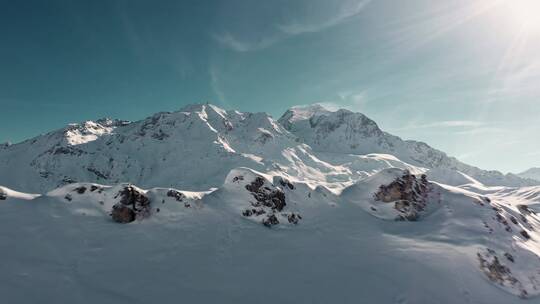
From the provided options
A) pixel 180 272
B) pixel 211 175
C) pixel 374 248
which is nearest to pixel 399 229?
pixel 374 248

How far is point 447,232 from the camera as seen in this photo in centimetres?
2997

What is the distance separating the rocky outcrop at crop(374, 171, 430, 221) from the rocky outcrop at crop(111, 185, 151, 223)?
23.0 metres

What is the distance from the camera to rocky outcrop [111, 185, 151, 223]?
26422 millimetres

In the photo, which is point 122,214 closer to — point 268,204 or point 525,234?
point 268,204

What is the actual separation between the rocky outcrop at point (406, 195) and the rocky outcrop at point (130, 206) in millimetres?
22960

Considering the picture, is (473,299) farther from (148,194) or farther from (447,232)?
(148,194)

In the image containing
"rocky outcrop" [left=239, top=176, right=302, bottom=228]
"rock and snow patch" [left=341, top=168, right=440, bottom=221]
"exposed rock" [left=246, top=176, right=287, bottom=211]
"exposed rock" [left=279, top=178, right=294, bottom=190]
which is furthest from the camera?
"exposed rock" [left=279, top=178, right=294, bottom=190]

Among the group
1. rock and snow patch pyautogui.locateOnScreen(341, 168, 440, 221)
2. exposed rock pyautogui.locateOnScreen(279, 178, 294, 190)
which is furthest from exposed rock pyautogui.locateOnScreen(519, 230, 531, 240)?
exposed rock pyautogui.locateOnScreen(279, 178, 294, 190)

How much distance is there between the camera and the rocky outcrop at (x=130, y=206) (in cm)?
2642

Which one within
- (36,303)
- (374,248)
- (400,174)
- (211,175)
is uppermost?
(211,175)

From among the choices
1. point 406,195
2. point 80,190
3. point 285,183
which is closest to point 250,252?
point 285,183

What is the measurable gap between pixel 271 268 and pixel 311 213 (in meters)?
11.3

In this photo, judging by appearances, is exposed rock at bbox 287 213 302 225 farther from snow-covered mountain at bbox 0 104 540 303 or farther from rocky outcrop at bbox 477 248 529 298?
rocky outcrop at bbox 477 248 529 298

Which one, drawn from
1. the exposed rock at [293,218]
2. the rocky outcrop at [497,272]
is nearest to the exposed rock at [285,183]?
the exposed rock at [293,218]
